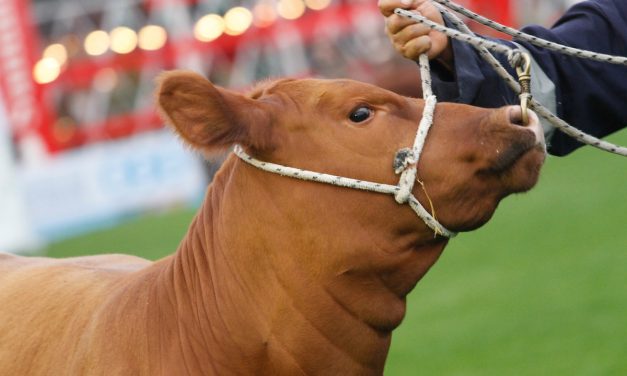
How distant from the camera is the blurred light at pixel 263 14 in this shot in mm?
23094

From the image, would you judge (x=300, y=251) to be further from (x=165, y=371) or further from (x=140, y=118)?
(x=140, y=118)

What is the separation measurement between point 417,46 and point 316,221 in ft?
2.63

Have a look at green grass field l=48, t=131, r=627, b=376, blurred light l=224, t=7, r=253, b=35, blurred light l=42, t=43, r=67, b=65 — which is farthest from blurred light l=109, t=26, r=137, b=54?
green grass field l=48, t=131, r=627, b=376

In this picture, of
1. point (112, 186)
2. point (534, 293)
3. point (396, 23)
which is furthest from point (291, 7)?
point (396, 23)

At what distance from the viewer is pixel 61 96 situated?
23.3 metres

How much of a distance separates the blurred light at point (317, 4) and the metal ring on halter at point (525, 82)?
1913cm

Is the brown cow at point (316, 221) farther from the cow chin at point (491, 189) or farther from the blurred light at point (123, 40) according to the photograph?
the blurred light at point (123, 40)

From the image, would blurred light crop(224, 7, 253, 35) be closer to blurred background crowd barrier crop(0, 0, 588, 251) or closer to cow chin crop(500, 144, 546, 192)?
blurred background crowd barrier crop(0, 0, 588, 251)

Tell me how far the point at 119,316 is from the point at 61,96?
19509mm

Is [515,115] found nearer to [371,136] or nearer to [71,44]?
[371,136]

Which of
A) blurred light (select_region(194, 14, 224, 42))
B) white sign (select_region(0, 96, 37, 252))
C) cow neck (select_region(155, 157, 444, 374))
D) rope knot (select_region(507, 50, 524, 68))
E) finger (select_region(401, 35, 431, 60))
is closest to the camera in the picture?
cow neck (select_region(155, 157, 444, 374))

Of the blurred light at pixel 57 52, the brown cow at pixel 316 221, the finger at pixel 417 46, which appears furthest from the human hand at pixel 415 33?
the blurred light at pixel 57 52

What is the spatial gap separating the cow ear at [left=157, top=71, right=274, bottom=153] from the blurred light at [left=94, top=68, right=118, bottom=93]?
19494 mm

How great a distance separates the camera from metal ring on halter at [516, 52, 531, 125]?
4.08 metres
